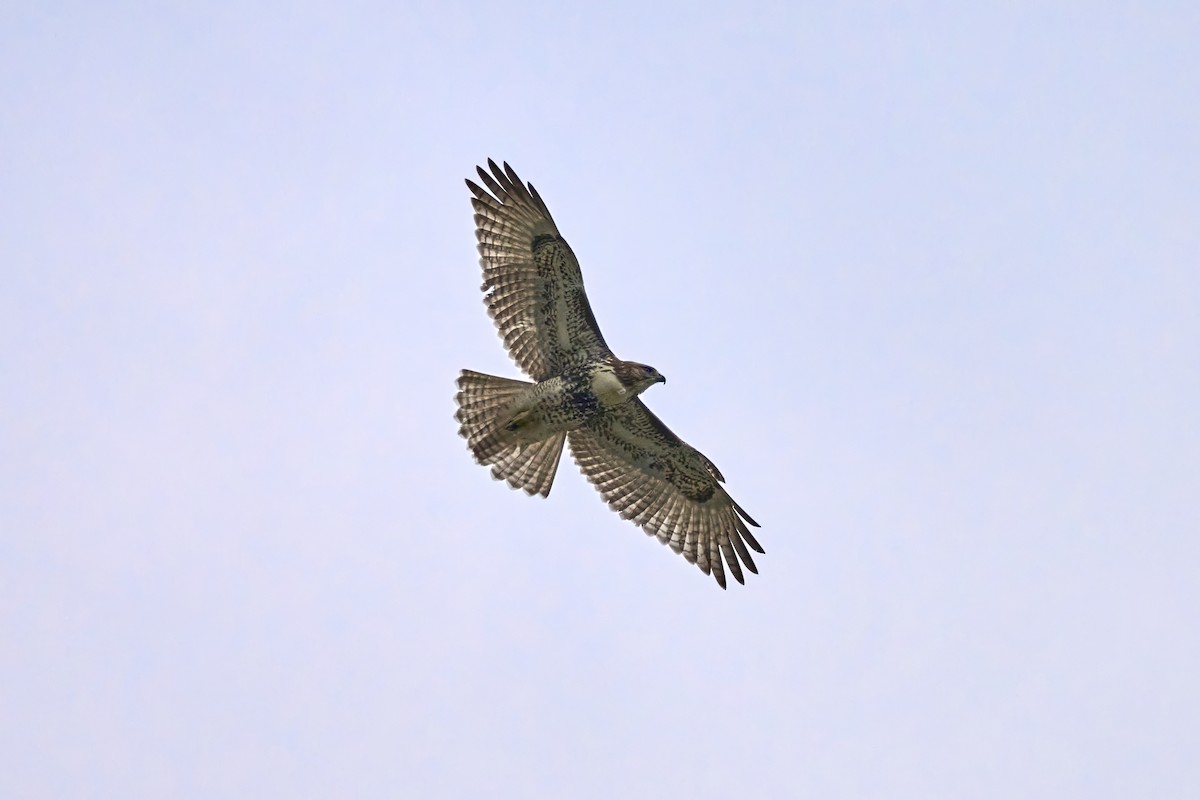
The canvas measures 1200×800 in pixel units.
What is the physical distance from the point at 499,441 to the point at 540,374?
0.88 meters

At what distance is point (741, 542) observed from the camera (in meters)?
20.0

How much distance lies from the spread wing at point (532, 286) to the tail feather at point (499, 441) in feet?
1.45

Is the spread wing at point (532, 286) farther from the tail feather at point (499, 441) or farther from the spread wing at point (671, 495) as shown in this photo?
the spread wing at point (671, 495)

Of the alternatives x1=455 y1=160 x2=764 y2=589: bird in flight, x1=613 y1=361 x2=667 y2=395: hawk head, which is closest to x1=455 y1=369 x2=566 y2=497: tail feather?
x1=455 y1=160 x2=764 y2=589: bird in flight

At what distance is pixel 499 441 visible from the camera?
19.3 metres

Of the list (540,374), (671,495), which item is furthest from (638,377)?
(671,495)

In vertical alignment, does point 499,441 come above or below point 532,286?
below

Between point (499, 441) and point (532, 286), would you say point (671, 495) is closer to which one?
point (499, 441)

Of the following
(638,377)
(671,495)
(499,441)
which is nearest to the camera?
(638,377)

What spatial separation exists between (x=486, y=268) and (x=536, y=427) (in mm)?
1827

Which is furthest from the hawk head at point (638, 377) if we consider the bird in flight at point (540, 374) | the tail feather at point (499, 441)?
the tail feather at point (499, 441)

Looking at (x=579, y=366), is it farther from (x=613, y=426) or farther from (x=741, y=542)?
(x=741, y=542)

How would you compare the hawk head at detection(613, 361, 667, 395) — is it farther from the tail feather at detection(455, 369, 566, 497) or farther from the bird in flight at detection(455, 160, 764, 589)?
the tail feather at detection(455, 369, 566, 497)

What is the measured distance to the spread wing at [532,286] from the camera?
62.2 ft
